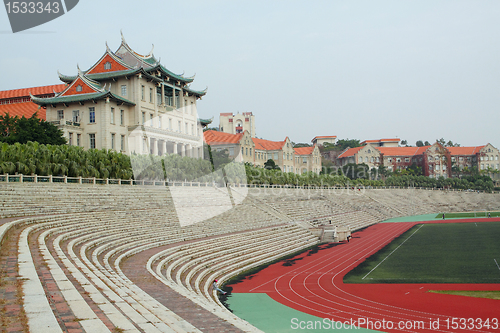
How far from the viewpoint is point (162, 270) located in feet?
58.7

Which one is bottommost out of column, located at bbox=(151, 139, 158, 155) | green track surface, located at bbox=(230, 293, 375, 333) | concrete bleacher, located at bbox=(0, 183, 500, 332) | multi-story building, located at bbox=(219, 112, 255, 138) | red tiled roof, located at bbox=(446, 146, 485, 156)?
green track surface, located at bbox=(230, 293, 375, 333)

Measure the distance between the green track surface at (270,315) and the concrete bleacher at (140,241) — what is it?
1289 millimetres

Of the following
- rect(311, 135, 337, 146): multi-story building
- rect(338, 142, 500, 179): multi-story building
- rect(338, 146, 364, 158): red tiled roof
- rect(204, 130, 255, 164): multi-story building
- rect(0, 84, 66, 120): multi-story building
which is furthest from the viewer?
rect(311, 135, 337, 146): multi-story building

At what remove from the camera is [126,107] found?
4994cm

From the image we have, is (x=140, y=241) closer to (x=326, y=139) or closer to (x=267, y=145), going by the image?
(x=267, y=145)

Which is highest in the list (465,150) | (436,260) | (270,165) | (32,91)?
(32,91)

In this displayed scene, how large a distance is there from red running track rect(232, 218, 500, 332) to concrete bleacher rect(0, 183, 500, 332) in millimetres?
2793

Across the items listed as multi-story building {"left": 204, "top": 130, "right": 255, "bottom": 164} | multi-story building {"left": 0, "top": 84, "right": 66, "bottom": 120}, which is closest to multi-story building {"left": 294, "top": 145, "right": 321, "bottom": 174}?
multi-story building {"left": 204, "top": 130, "right": 255, "bottom": 164}

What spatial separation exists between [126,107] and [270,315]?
3964 cm

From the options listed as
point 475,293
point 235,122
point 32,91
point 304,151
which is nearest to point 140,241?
point 475,293

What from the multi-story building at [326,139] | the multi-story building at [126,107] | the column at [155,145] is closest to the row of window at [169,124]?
the multi-story building at [126,107]

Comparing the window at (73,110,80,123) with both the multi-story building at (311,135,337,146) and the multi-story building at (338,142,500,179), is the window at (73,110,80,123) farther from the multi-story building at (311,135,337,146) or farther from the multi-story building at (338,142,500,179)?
the multi-story building at (311,135,337,146)

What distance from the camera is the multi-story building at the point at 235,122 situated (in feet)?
496

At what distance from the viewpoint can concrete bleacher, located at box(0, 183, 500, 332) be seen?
8.29 meters
